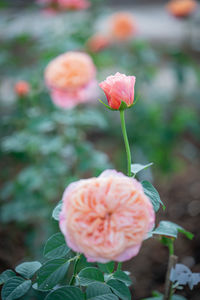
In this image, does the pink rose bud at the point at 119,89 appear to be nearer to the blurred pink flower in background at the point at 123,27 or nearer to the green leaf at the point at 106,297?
the green leaf at the point at 106,297

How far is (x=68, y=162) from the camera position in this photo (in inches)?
53.5

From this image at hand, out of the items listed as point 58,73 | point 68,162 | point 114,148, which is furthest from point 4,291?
point 114,148

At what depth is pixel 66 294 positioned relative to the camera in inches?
17.2

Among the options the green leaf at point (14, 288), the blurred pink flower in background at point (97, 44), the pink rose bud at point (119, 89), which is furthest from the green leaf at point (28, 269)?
the blurred pink flower in background at point (97, 44)

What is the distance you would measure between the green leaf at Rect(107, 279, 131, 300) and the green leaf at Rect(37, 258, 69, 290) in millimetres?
73

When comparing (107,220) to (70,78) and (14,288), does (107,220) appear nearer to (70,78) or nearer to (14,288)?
(14,288)

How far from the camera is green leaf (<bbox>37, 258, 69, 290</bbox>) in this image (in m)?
0.45

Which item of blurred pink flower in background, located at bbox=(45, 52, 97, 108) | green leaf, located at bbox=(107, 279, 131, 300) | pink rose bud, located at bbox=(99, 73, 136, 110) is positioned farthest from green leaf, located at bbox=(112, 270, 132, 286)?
blurred pink flower in background, located at bbox=(45, 52, 97, 108)

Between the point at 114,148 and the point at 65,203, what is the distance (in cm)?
157

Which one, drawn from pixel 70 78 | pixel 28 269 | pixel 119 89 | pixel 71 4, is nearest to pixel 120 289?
pixel 28 269

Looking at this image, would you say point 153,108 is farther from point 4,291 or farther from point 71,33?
point 4,291

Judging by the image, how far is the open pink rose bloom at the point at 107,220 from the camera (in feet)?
1.23

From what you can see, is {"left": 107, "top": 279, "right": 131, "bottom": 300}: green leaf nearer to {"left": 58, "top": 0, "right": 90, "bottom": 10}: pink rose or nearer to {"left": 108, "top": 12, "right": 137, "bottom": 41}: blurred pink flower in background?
{"left": 58, "top": 0, "right": 90, "bottom": 10}: pink rose

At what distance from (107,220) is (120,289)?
15 centimetres
